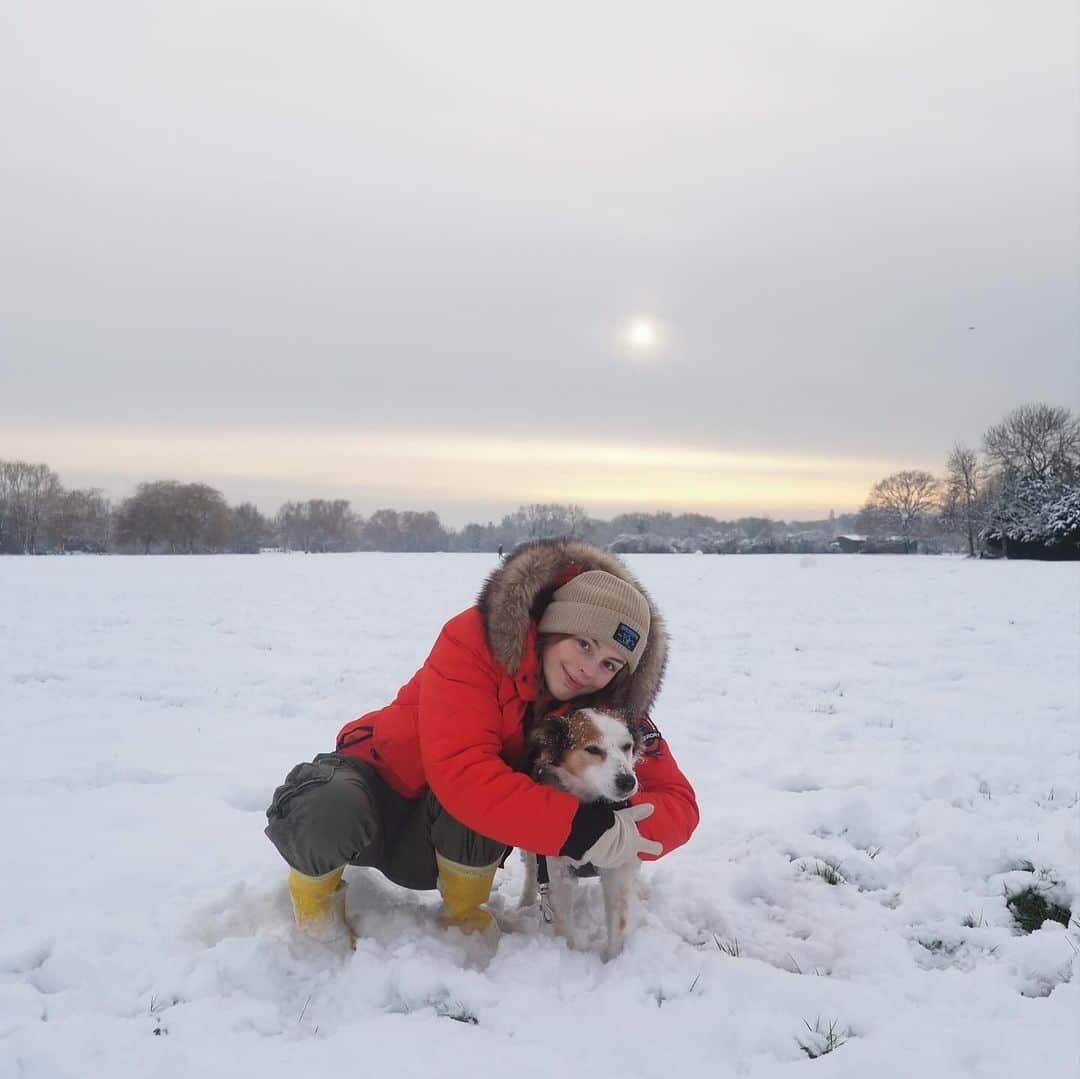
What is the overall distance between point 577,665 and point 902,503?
8611 centimetres

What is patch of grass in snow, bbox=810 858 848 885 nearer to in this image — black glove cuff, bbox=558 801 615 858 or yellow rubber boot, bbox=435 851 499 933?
black glove cuff, bbox=558 801 615 858

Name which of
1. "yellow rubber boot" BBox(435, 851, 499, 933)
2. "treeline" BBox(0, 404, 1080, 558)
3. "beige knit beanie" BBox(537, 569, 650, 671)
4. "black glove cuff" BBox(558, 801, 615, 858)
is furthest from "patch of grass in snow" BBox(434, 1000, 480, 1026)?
"treeline" BBox(0, 404, 1080, 558)

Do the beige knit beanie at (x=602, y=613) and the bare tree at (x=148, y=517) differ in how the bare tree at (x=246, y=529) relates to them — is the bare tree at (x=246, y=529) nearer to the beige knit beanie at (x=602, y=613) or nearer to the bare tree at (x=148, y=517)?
the bare tree at (x=148, y=517)

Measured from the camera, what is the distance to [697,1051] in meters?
2.45

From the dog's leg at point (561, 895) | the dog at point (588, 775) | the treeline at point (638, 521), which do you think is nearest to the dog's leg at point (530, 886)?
the dog at point (588, 775)

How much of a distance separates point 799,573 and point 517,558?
26.4 meters

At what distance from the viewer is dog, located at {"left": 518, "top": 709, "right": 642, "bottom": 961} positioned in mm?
3086

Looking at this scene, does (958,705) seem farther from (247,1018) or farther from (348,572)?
(348,572)

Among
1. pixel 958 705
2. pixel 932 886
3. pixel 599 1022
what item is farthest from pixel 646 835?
pixel 958 705

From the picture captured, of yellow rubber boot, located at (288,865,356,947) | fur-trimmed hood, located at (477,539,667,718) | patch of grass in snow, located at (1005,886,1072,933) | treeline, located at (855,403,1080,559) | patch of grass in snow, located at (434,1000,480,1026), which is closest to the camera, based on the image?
patch of grass in snow, located at (434,1000,480,1026)

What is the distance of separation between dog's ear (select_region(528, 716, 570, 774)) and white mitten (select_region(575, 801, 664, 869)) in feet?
1.12

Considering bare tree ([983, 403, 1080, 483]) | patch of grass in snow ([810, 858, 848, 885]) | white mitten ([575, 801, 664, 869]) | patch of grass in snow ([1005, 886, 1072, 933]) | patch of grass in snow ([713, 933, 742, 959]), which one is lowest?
patch of grass in snow ([713, 933, 742, 959])

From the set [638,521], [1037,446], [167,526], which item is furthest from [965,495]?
[167,526]

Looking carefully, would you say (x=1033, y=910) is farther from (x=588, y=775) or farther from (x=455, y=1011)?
(x=455, y=1011)
